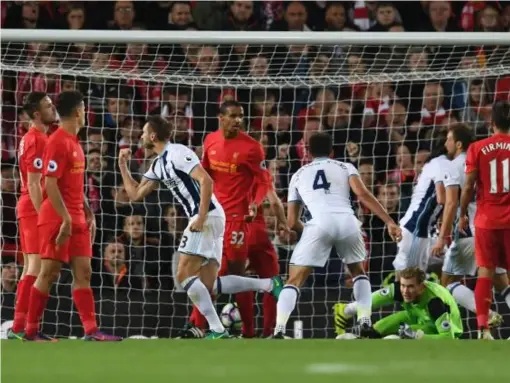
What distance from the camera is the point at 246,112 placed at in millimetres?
13883

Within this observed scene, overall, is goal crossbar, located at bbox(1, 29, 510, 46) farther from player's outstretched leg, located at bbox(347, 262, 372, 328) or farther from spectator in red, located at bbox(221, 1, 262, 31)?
spectator in red, located at bbox(221, 1, 262, 31)

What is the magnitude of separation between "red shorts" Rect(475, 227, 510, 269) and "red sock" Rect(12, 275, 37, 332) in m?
3.18

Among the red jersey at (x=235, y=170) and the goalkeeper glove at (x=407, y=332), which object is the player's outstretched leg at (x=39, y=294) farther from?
the goalkeeper glove at (x=407, y=332)

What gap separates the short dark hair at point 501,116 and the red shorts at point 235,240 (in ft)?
7.13

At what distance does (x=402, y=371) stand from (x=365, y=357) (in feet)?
3.32

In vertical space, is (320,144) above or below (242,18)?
below

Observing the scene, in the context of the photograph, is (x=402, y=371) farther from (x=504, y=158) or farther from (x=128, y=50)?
(x=128, y=50)

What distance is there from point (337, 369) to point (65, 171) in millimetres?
2857

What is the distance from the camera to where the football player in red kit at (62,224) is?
9.16m

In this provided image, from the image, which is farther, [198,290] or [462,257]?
[462,257]

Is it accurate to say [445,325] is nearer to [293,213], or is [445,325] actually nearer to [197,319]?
[293,213]

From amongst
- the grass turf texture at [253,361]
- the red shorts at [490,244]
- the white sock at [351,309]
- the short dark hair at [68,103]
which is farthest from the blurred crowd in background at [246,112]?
the grass turf texture at [253,361]

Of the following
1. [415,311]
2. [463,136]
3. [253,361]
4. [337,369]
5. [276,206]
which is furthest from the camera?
[463,136]

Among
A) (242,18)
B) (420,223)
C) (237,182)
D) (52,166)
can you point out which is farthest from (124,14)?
(52,166)
